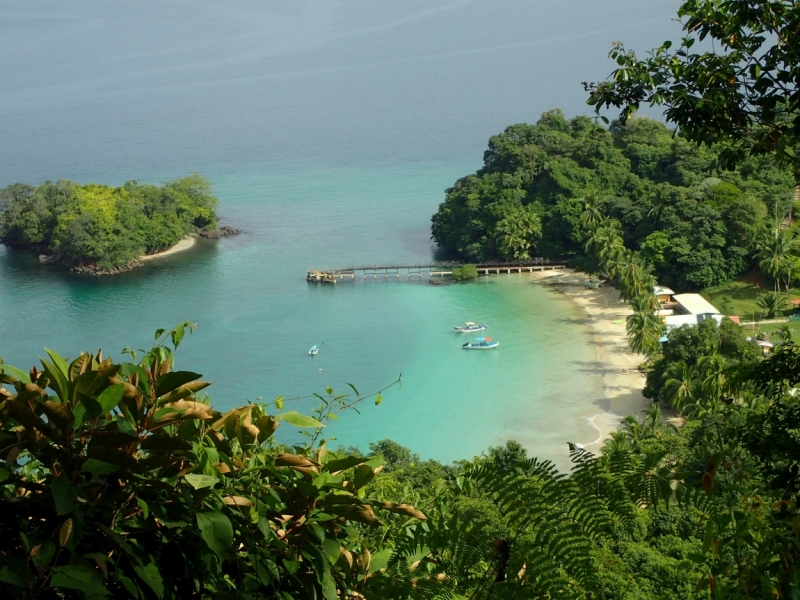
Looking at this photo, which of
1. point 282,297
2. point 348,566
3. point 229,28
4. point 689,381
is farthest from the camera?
point 229,28

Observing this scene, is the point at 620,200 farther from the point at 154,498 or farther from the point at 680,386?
the point at 154,498

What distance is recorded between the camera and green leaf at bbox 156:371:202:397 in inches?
81.3

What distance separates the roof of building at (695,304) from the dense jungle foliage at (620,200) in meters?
0.85

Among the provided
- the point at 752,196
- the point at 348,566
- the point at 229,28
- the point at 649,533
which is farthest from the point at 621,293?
the point at 229,28

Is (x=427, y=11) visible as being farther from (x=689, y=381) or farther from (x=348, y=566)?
(x=348, y=566)

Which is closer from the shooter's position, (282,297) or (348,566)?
(348,566)

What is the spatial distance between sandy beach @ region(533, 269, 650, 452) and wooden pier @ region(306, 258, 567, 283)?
0.45 m

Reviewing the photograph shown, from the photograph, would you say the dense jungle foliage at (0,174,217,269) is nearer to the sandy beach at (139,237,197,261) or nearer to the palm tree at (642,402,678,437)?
the sandy beach at (139,237,197,261)

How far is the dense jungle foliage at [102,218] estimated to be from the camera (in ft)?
119

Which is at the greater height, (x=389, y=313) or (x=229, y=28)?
(x=229, y=28)

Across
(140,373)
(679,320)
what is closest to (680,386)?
(679,320)

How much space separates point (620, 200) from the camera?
31219 mm

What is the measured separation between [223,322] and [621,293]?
41.1ft

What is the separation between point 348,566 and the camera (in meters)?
2.39
